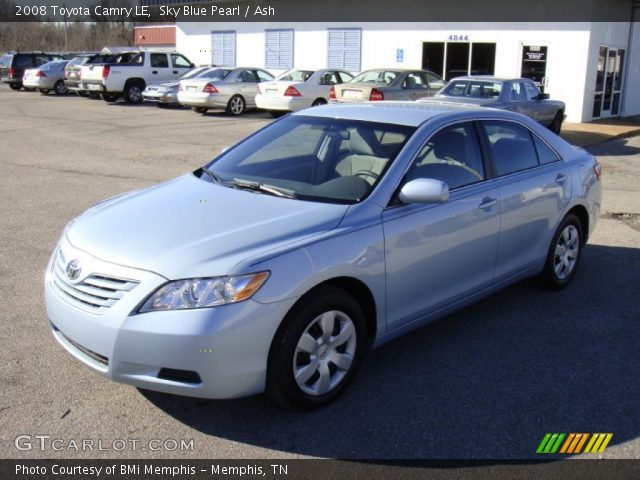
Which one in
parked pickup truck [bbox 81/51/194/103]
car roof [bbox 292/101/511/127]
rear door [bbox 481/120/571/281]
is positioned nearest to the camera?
car roof [bbox 292/101/511/127]

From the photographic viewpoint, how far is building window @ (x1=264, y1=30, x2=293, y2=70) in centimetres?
2667

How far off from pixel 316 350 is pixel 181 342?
788 mm

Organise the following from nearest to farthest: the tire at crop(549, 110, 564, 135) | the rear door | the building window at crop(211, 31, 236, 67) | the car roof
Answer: the car roof, the rear door, the tire at crop(549, 110, 564, 135), the building window at crop(211, 31, 236, 67)

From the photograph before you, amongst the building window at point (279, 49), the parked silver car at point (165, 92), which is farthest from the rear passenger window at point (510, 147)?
the building window at point (279, 49)

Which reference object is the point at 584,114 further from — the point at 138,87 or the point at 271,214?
the point at 271,214

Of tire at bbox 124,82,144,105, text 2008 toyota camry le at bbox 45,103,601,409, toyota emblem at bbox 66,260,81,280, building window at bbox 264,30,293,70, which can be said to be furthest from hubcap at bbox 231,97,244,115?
toyota emblem at bbox 66,260,81,280

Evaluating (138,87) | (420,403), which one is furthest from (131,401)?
(138,87)

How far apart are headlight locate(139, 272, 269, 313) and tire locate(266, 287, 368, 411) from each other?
31cm

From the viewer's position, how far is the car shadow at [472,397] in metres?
3.58

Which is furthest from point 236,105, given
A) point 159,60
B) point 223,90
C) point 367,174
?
point 367,174

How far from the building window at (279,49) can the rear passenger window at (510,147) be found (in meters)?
22.1

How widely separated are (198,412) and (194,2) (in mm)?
28985

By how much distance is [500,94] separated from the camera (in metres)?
14.2

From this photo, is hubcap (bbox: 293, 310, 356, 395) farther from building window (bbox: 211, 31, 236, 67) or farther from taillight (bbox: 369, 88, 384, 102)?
building window (bbox: 211, 31, 236, 67)
